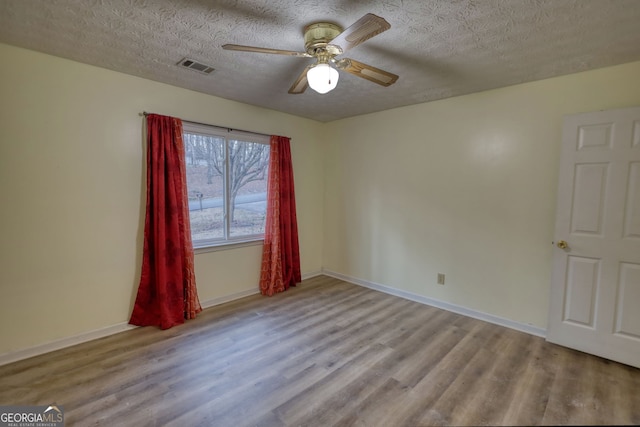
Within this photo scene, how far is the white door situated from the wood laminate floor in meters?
0.21

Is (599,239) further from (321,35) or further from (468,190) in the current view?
(321,35)

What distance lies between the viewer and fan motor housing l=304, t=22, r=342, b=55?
1.81 meters

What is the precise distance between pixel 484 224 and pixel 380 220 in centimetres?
129

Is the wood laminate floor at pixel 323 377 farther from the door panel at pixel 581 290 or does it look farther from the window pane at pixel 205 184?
the window pane at pixel 205 184

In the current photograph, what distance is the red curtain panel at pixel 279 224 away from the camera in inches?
149

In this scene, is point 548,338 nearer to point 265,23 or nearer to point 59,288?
point 265,23

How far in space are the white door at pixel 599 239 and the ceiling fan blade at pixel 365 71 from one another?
5.66 feet

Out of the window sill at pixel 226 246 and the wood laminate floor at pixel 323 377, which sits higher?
the window sill at pixel 226 246

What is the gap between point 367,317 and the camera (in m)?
3.09

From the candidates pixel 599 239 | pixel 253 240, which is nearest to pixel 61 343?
pixel 253 240

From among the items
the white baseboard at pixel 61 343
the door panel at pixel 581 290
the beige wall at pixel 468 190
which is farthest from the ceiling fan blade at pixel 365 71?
the white baseboard at pixel 61 343

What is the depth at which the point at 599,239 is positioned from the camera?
235cm

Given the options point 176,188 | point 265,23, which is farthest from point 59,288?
point 265,23

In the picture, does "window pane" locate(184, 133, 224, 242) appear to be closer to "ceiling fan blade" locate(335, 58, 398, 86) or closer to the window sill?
the window sill
